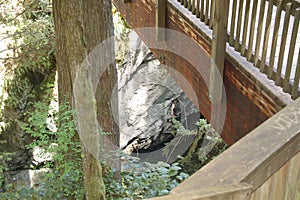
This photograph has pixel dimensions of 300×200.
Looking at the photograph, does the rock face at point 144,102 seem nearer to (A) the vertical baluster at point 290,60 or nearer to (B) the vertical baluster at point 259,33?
(B) the vertical baluster at point 259,33

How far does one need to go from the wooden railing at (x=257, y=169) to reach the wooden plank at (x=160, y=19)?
3554 mm

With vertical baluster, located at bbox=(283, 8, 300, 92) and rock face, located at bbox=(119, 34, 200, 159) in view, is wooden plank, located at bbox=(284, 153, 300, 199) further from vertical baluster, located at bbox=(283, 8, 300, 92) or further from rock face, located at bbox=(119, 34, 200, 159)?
rock face, located at bbox=(119, 34, 200, 159)

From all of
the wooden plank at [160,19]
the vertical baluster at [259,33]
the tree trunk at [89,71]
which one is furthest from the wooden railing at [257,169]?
the wooden plank at [160,19]

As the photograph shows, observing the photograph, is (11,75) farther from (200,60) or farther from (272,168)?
(272,168)

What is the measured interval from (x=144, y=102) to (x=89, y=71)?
17.7 ft

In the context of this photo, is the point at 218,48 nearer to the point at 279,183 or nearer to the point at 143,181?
the point at 143,181

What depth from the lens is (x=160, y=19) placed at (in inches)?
190

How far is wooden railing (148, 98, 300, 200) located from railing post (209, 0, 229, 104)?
205cm

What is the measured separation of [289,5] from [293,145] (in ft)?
5.42

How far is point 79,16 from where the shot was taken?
3.96 metres

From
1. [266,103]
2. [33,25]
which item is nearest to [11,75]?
[33,25]

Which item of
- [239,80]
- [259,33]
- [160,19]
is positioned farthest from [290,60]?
[160,19]

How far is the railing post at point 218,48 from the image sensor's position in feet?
11.0

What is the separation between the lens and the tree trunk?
146 inches
